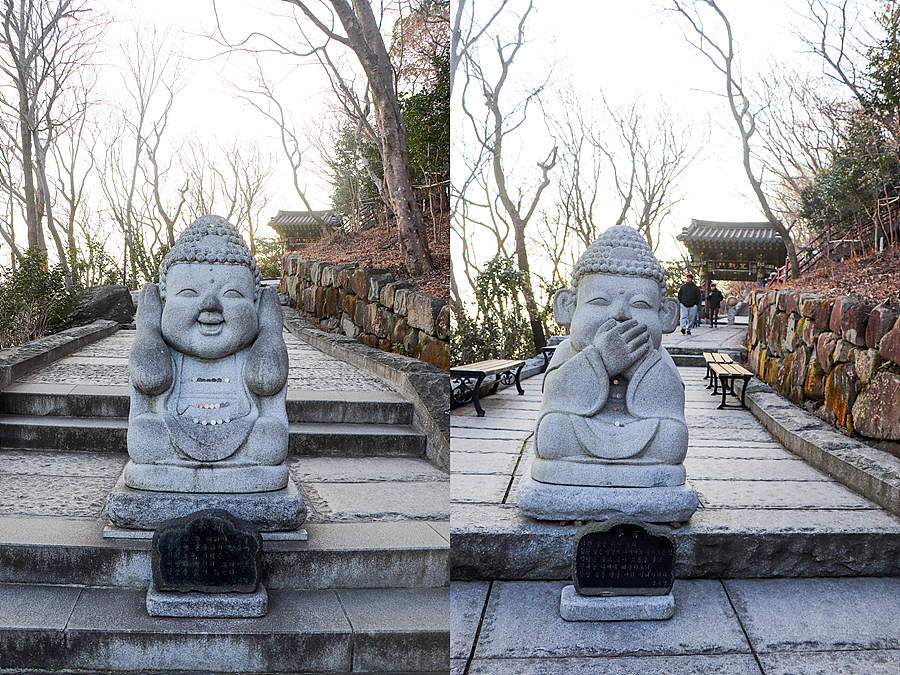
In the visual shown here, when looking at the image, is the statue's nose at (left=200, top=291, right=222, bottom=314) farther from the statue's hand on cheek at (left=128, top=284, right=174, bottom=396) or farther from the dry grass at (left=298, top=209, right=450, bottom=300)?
the dry grass at (left=298, top=209, right=450, bottom=300)

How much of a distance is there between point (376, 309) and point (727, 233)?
17.2 meters

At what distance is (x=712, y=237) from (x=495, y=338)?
14069 mm

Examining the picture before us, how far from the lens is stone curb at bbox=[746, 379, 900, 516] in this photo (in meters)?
3.87

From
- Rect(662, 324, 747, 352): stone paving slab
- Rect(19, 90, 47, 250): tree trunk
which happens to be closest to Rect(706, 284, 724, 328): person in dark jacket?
Rect(662, 324, 747, 352): stone paving slab

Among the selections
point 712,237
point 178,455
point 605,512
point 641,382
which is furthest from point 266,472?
point 712,237

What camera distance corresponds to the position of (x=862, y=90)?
8.22 meters

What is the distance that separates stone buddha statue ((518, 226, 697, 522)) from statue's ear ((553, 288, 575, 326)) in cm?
17

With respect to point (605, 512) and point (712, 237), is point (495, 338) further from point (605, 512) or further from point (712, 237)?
point (712, 237)

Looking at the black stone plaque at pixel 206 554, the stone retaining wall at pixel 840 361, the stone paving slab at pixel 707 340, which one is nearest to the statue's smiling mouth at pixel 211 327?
the black stone plaque at pixel 206 554

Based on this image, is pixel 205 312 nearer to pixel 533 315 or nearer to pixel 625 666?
pixel 625 666

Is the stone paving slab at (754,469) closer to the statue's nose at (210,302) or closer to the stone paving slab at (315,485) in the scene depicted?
the stone paving slab at (315,485)

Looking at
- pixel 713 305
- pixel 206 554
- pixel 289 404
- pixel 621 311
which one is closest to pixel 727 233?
pixel 713 305

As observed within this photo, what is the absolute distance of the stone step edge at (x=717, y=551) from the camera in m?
3.34

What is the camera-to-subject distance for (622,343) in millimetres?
3361
